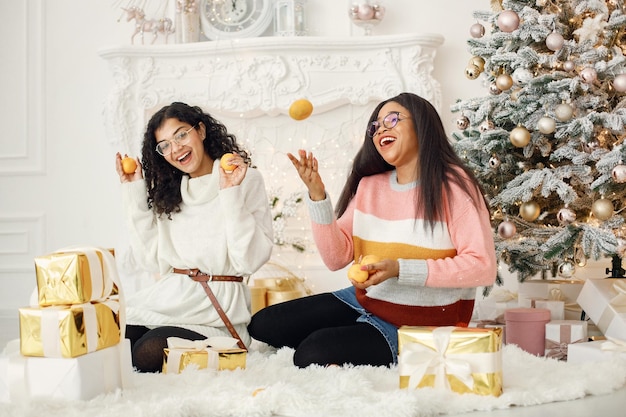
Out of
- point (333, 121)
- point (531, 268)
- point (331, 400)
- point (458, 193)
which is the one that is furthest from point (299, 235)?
point (331, 400)

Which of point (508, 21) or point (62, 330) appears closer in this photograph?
point (62, 330)

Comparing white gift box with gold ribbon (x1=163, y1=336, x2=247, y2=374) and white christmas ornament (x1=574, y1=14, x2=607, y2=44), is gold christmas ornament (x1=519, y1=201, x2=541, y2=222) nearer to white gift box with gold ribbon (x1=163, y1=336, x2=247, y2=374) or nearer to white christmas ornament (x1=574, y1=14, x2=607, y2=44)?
white christmas ornament (x1=574, y1=14, x2=607, y2=44)

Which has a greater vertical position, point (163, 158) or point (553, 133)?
point (553, 133)

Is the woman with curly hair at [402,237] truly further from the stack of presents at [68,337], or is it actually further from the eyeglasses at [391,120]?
the stack of presents at [68,337]

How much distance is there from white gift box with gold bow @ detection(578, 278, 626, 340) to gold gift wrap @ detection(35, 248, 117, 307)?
1557 millimetres

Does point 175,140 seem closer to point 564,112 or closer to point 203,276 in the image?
point 203,276

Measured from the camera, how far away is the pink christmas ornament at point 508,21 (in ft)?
9.33

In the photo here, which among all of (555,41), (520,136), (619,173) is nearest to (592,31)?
(555,41)

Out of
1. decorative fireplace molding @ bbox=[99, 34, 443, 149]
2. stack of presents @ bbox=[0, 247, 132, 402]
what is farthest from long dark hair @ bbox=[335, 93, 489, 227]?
decorative fireplace molding @ bbox=[99, 34, 443, 149]

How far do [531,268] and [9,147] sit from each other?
296 centimetres

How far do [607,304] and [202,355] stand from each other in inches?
50.9

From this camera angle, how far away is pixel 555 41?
2.79 m

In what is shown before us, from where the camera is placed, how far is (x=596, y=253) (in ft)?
8.86

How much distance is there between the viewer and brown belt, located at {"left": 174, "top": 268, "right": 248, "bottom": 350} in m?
2.41
